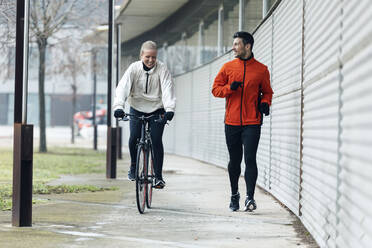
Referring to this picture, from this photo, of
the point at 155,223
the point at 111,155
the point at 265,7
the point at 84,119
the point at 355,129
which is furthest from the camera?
the point at 84,119

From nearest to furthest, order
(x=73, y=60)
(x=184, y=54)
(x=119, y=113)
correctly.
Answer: (x=119, y=113) < (x=184, y=54) < (x=73, y=60)

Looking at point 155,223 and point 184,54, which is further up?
point 184,54

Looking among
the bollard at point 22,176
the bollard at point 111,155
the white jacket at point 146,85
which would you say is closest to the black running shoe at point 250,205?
the white jacket at point 146,85

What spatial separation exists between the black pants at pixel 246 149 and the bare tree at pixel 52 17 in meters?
16.0

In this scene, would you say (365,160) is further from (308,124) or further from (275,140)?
(275,140)

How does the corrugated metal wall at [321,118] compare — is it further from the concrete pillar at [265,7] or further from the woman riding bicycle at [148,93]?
the woman riding bicycle at [148,93]

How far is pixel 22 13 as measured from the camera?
757 centimetres

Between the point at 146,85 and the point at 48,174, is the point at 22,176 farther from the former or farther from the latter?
the point at 48,174

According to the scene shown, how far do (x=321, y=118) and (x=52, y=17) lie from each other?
64.1ft

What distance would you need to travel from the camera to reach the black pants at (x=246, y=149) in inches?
340

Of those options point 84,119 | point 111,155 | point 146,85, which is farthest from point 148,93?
point 84,119

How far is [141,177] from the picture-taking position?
8984mm

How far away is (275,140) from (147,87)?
234cm

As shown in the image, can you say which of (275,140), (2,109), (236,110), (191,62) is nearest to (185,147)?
(191,62)
